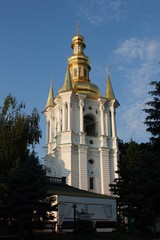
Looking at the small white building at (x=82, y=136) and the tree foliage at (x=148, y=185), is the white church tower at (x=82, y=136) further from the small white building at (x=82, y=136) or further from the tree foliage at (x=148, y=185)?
the tree foliage at (x=148, y=185)

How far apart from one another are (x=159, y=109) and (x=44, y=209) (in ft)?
35.8

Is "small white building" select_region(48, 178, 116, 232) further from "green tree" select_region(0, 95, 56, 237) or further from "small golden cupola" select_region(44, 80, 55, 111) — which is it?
"small golden cupola" select_region(44, 80, 55, 111)

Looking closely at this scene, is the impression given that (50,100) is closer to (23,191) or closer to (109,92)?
(109,92)

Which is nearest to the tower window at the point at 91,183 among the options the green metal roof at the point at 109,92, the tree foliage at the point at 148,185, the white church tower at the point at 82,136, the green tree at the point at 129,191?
the white church tower at the point at 82,136

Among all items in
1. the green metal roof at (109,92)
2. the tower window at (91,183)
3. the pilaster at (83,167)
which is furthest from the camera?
the green metal roof at (109,92)

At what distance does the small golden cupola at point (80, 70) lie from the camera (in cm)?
4525

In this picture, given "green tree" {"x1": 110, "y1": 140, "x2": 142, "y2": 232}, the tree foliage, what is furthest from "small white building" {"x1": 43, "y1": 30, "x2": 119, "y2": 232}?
the tree foliage

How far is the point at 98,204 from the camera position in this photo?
28672 millimetres

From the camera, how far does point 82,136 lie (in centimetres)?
4050

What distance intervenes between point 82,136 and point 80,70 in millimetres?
13474

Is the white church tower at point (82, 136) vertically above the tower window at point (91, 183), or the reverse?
the white church tower at point (82, 136)

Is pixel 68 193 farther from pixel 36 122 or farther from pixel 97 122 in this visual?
pixel 97 122

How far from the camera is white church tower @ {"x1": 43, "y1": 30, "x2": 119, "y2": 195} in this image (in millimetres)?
39000

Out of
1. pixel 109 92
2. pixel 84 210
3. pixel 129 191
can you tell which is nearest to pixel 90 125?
pixel 109 92
